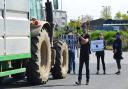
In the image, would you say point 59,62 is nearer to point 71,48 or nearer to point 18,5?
point 71,48

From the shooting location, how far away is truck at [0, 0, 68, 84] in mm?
12930

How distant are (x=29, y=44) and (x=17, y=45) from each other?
0.92 metres

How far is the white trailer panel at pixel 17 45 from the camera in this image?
42.7 feet

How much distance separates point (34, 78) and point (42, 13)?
118 inches

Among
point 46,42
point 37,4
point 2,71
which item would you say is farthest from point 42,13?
point 2,71

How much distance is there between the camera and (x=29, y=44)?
47.6 ft

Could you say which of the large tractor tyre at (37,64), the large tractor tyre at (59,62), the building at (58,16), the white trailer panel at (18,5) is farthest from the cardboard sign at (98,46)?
the white trailer panel at (18,5)

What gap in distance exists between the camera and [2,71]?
43.5ft

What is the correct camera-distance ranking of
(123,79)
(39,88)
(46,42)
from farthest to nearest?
(123,79) → (46,42) → (39,88)

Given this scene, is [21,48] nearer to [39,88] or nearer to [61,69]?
[39,88]

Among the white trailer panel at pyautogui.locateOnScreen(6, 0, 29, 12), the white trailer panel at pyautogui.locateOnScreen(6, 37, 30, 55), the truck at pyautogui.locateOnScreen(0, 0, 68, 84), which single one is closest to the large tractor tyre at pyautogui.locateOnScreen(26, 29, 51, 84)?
the truck at pyautogui.locateOnScreen(0, 0, 68, 84)

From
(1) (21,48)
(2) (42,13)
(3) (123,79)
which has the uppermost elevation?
(2) (42,13)

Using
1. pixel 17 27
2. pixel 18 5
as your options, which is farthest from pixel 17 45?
pixel 18 5

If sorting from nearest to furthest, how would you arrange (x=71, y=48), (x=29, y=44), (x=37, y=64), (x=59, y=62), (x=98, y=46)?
1. (x=29, y=44)
2. (x=37, y=64)
3. (x=59, y=62)
4. (x=71, y=48)
5. (x=98, y=46)
